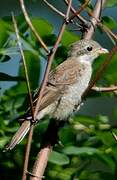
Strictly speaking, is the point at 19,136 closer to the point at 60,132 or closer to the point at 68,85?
the point at 60,132

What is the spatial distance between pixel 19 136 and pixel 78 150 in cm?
27

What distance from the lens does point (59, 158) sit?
2.76m

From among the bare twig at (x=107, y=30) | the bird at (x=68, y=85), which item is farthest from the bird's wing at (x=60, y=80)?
the bare twig at (x=107, y=30)

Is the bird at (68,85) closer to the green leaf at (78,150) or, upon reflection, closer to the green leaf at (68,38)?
the green leaf at (68,38)

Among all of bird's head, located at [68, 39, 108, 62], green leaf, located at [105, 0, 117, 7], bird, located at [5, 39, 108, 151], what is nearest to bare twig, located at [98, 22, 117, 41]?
green leaf, located at [105, 0, 117, 7]

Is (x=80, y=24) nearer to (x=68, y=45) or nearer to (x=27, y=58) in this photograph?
(x=68, y=45)

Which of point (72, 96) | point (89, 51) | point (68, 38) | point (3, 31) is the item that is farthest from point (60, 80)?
point (3, 31)

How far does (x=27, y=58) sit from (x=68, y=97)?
0.81 meters

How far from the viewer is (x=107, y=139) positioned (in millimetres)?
2783

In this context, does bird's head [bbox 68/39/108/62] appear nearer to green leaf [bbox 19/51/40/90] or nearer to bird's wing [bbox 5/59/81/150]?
bird's wing [bbox 5/59/81/150]

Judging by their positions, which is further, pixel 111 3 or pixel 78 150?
pixel 111 3

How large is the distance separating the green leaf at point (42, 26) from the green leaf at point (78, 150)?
0.58 metres

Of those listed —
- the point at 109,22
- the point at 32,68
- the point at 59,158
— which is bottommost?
the point at 59,158

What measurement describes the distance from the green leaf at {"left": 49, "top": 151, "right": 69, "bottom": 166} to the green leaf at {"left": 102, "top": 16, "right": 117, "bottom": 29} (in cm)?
79
